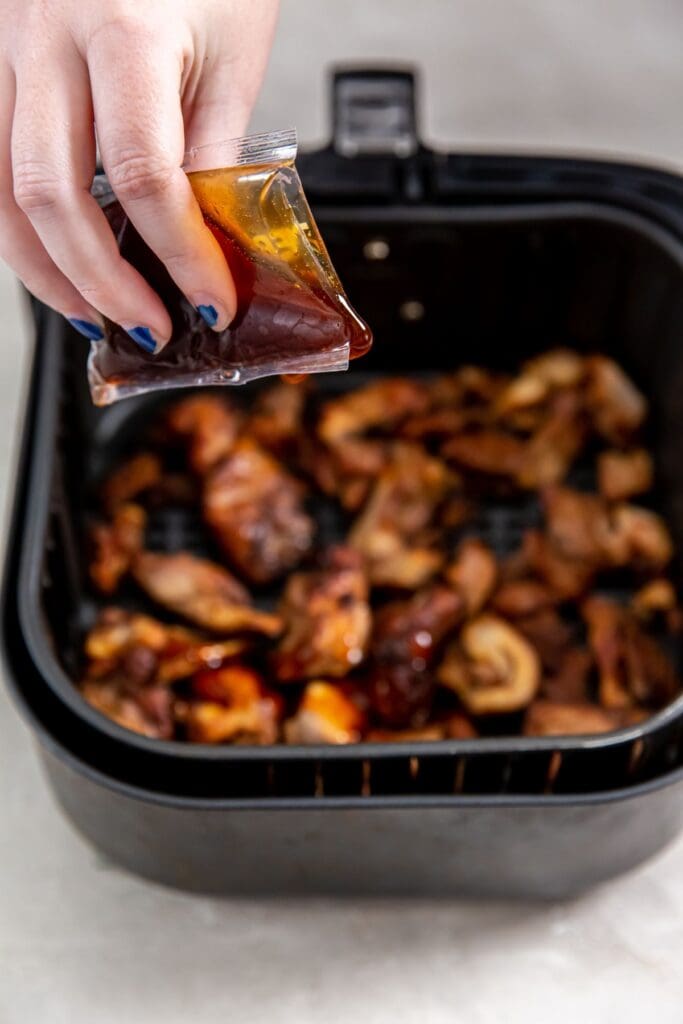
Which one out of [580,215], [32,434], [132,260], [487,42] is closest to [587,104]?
[487,42]

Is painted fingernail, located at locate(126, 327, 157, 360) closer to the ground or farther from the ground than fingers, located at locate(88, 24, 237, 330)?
closer to the ground

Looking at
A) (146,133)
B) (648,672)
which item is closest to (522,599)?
(648,672)

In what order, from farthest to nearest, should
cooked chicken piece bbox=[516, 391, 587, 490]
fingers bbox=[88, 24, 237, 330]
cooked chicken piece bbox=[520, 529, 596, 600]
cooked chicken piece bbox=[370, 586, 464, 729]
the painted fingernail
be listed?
cooked chicken piece bbox=[516, 391, 587, 490]
cooked chicken piece bbox=[520, 529, 596, 600]
cooked chicken piece bbox=[370, 586, 464, 729]
the painted fingernail
fingers bbox=[88, 24, 237, 330]

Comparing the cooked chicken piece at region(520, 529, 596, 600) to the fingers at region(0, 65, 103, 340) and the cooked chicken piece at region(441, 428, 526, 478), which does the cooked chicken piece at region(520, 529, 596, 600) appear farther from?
the fingers at region(0, 65, 103, 340)

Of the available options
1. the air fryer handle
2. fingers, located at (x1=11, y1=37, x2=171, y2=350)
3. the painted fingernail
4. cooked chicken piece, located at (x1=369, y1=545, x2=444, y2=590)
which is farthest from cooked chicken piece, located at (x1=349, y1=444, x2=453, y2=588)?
fingers, located at (x1=11, y1=37, x2=171, y2=350)

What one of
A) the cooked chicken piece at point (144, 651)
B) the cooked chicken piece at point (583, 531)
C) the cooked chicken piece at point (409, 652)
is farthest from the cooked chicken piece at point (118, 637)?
the cooked chicken piece at point (583, 531)
